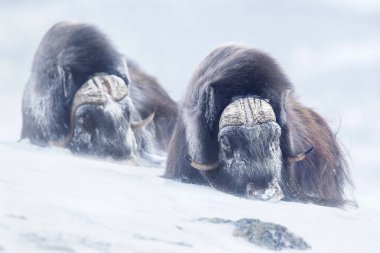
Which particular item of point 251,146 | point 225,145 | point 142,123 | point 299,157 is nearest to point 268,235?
point 251,146

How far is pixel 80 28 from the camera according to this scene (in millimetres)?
8391

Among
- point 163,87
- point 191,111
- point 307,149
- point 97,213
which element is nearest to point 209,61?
point 191,111

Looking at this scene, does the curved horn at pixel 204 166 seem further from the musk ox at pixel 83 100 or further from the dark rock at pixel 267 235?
the musk ox at pixel 83 100

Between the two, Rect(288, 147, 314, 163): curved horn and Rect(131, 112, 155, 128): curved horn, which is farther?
Rect(131, 112, 155, 128): curved horn

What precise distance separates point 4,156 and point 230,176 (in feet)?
5.39

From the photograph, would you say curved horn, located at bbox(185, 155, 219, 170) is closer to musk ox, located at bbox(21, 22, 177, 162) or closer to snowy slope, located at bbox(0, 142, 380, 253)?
snowy slope, located at bbox(0, 142, 380, 253)

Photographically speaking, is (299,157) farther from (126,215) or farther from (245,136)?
(126,215)

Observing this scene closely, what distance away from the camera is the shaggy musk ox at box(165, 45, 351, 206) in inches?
221

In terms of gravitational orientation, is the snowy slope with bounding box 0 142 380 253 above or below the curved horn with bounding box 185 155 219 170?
above

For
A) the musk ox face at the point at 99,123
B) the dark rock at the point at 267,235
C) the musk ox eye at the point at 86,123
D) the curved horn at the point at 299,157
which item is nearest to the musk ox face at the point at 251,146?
the curved horn at the point at 299,157

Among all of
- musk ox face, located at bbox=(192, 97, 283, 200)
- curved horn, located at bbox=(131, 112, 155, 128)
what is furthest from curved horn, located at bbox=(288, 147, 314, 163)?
curved horn, located at bbox=(131, 112, 155, 128)

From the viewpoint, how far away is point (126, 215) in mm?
3846

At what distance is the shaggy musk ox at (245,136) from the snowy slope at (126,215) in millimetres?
353

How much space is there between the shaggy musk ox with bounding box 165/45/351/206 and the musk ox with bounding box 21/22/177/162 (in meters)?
1.36
